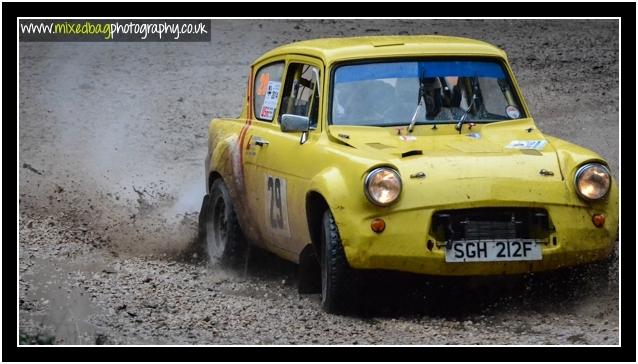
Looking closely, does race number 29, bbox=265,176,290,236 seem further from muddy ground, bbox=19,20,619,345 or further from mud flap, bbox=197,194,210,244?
mud flap, bbox=197,194,210,244

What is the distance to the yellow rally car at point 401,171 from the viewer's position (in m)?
7.86

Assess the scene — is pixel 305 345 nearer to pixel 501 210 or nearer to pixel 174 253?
pixel 501 210

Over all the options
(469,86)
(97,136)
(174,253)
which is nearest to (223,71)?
(97,136)

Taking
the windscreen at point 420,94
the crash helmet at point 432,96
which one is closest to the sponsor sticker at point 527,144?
the windscreen at point 420,94

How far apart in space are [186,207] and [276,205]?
4.04 meters

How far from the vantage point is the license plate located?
784cm

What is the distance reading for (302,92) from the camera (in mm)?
9688

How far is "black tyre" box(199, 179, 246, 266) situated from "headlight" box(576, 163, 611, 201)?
3.26 meters

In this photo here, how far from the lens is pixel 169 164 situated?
15.3 metres

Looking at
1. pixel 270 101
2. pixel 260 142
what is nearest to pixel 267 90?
pixel 270 101

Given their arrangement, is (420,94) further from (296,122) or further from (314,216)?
(314,216)

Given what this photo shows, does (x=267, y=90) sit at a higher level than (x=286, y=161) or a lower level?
higher

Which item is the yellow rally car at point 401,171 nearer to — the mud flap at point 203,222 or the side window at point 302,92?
the side window at point 302,92

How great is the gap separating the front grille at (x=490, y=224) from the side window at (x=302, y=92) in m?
1.65
